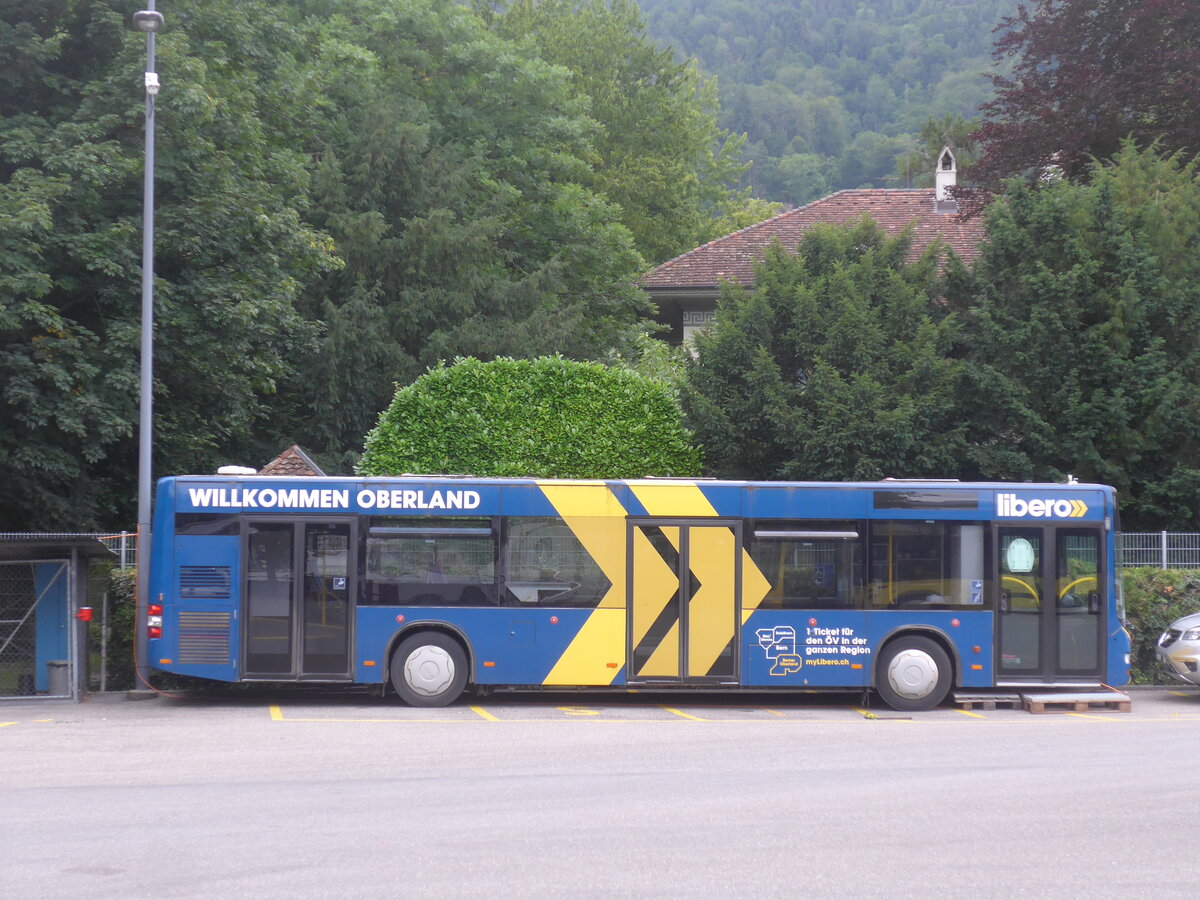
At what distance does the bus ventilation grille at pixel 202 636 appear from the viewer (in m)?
15.5

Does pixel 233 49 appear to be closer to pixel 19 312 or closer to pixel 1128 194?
pixel 19 312

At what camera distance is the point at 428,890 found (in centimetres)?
682

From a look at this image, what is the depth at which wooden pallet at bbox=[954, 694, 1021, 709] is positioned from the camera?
16141mm

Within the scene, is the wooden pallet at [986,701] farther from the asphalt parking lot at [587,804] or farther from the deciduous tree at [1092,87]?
the deciduous tree at [1092,87]

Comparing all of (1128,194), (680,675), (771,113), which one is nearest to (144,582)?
(680,675)

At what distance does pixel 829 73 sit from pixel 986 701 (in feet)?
387

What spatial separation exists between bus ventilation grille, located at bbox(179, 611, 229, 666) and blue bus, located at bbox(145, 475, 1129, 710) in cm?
2

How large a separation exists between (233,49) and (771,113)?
297 ft

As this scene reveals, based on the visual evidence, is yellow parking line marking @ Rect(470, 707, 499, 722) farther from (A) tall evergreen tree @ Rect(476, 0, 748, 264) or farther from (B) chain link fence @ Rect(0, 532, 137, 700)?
(A) tall evergreen tree @ Rect(476, 0, 748, 264)

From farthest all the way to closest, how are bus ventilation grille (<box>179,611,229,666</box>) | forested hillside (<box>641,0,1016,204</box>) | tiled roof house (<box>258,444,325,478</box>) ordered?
forested hillside (<box>641,0,1016,204</box>)
tiled roof house (<box>258,444,325,478</box>)
bus ventilation grille (<box>179,611,229,666</box>)

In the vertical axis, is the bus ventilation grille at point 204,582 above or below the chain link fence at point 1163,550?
below

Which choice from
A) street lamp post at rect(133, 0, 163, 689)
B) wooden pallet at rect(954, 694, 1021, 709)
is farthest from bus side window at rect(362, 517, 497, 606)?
wooden pallet at rect(954, 694, 1021, 709)

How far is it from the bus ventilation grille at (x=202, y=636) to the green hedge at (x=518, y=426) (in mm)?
6972

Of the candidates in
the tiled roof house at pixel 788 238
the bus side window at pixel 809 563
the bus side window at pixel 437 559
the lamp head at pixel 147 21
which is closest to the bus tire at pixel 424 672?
the bus side window at pixel 437 559
